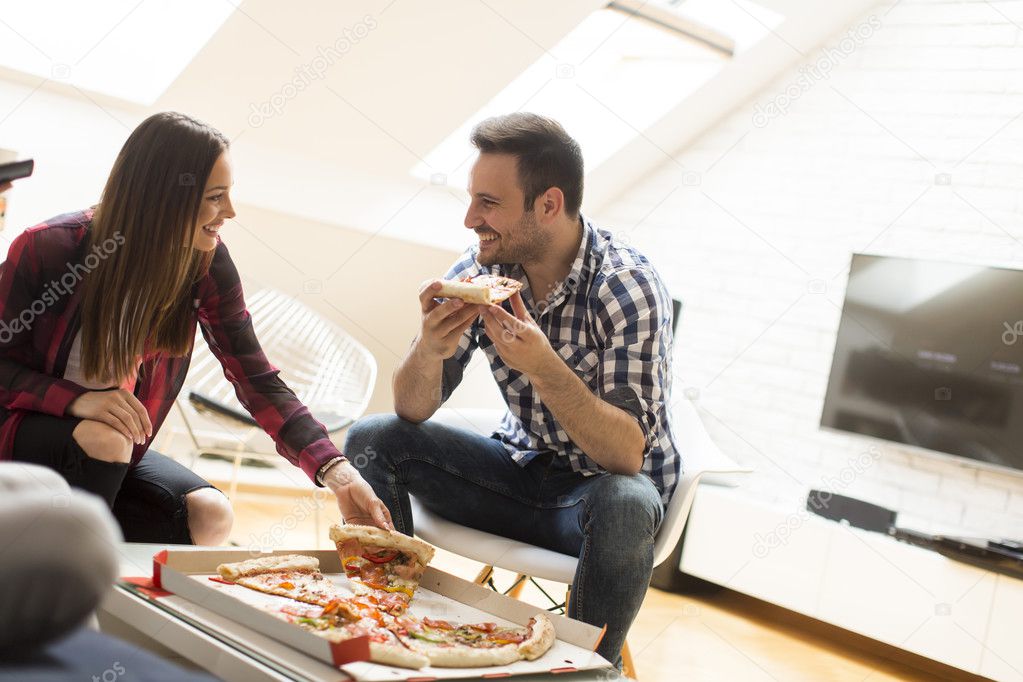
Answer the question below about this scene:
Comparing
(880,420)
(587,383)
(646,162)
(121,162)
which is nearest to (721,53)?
(646,162)

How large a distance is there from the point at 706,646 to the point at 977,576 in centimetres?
88

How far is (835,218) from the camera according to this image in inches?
159

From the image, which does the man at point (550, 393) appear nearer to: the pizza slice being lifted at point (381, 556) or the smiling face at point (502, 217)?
the smiling face at point (502, 217)

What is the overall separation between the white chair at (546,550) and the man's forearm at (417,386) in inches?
6.5

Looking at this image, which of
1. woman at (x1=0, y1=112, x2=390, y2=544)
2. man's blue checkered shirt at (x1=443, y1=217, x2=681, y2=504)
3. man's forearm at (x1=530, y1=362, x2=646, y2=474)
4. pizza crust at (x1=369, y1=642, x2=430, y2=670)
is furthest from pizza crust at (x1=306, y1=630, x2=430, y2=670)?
man's blue checkered shirt at (x1=443, y1=217, x2=681, y2=504)

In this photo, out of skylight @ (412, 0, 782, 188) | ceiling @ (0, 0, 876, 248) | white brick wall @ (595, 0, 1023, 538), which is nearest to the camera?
ceiling @ (0, 0, 876, 248)

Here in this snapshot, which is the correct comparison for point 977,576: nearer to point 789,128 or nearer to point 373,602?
point 789,128

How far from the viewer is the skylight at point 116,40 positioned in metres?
3.10

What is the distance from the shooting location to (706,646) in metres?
3.01

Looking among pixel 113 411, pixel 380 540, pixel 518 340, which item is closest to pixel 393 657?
pixel 380 540

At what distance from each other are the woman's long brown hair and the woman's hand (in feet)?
0.33

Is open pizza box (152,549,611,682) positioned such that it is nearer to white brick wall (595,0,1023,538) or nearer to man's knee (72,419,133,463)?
man's knee (72,419,133,463)

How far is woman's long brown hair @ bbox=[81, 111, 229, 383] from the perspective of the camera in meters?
1.57

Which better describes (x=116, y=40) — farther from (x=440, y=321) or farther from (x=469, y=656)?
(x=469, y=656)
